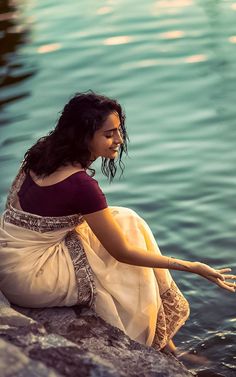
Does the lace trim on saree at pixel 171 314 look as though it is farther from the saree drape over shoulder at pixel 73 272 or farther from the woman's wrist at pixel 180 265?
→ the woman's wrist at pixel 180 265

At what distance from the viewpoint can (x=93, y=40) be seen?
10.0 meters

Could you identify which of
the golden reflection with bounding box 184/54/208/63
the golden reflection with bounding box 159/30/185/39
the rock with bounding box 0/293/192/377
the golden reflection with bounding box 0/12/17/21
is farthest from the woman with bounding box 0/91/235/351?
the golden reflection with bounding box 0/12/17/21

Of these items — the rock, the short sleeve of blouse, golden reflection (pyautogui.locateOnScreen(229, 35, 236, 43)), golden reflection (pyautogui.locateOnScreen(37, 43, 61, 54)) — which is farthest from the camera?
golden reflection (pyautogui.locateOnScreen(37, 43, 61, 54))

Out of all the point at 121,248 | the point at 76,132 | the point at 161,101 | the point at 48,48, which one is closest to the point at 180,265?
the point at 121,248

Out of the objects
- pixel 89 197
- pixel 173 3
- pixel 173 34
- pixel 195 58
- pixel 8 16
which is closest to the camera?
pixel 89 197

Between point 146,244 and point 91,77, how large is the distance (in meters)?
4.42

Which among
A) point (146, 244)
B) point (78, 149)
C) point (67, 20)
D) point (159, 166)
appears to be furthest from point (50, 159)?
point (67, 20)

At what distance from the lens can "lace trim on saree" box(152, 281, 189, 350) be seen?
4.83m

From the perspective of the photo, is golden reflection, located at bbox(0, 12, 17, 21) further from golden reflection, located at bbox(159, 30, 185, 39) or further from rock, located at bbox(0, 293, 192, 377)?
rock, located at bbox(0, 293, 192, 377)

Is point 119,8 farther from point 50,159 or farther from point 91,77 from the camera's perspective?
point 50,159

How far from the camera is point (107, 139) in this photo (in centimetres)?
459

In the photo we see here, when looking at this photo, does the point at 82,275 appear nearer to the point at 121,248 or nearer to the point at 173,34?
the point at 121,248

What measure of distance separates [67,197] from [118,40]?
5632 mm

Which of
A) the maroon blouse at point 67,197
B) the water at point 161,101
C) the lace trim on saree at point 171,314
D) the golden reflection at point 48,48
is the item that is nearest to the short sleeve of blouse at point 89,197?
the maroon blouse at point 67,197
